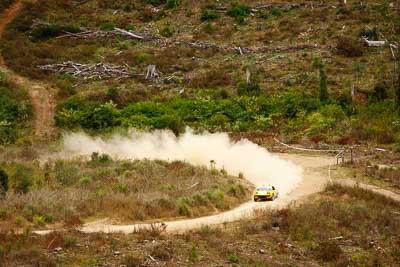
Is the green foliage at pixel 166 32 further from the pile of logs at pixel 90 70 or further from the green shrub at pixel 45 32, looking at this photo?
the green shrub at pixel 45 32

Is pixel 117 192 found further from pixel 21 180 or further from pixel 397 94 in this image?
pixel 397 94

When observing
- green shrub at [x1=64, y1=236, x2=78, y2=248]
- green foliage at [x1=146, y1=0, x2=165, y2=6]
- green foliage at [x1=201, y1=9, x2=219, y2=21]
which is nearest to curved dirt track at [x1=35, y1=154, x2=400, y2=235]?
green shrub at [x1=64, y1=236, x2=78, y2=248]

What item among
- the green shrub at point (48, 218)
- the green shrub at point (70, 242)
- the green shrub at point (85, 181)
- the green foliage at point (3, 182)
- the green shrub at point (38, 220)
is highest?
the green shrub at point (70, 242)

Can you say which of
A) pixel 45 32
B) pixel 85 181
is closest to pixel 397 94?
pixel 85 181

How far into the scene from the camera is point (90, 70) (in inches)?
2142

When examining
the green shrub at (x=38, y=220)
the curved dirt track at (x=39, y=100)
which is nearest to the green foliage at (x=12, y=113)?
the curved dirt track at (x=39, y=100)

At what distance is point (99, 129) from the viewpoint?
147 feet

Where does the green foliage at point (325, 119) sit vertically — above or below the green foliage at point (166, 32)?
below

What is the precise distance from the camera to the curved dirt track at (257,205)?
80.0 feet

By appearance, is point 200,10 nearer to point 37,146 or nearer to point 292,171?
point 37,146

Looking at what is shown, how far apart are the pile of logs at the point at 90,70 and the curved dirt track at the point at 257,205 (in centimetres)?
1947

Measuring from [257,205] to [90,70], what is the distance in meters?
29.2

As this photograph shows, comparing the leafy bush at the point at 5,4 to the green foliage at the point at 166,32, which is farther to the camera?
the leafy bush at the point at 5,4

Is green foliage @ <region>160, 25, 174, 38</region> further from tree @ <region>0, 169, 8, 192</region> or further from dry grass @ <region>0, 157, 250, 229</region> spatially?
tree @ <region>0, 169, 8, 192</region>
